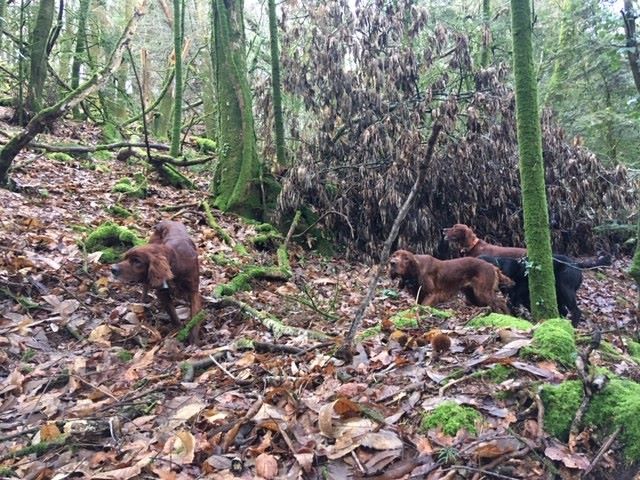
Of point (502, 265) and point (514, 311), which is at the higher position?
point (502, 265)

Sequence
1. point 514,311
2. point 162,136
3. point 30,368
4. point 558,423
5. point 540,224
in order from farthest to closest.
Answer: point 162,136 → point 514,311 → point 540,224 → point 30,368 → point 558,423

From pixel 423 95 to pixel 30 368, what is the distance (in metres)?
8.02

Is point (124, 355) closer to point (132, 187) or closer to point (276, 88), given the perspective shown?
point (132, 187)

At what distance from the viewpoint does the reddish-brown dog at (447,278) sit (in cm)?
727

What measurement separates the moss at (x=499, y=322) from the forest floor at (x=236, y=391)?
15cm

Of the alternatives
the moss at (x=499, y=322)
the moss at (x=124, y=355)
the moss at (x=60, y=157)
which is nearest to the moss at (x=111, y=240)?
the moss at (x=124, y=355)

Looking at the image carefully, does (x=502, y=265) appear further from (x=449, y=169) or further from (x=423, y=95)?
(x=423, y=95)

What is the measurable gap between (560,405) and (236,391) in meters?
2.11

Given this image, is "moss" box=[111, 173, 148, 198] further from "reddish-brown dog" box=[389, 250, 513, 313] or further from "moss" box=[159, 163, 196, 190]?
"reddish-brown dog" box=[389, 250, 513, 313]

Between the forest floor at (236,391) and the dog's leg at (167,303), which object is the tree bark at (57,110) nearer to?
the forest floor at (236,391)

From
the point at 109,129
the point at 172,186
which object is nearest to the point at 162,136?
the point at 109,129

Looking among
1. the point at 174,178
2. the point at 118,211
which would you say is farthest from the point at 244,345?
the point at 174,178

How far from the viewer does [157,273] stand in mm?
5211

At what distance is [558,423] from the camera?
3.04m
